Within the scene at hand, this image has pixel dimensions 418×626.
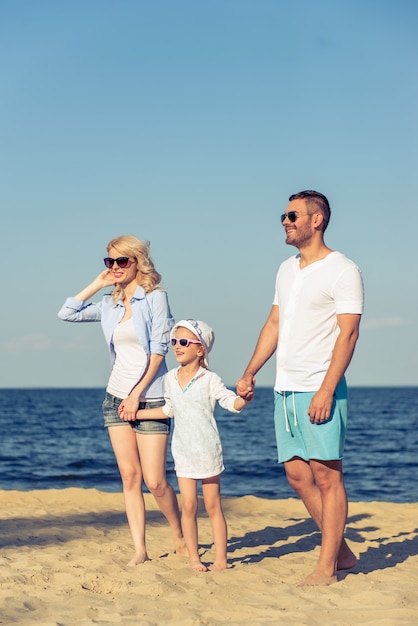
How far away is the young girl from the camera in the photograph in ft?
17.1

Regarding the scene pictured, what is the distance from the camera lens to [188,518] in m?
5.29

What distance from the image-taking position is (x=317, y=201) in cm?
489

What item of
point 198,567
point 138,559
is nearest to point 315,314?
point 198,567

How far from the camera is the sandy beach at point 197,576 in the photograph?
4293 millimetres

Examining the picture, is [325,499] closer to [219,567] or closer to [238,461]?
[219,567]

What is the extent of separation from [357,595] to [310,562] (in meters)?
1.48

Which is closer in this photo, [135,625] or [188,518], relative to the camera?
[135,625]

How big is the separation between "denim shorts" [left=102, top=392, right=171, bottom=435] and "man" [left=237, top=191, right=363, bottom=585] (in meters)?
0.77

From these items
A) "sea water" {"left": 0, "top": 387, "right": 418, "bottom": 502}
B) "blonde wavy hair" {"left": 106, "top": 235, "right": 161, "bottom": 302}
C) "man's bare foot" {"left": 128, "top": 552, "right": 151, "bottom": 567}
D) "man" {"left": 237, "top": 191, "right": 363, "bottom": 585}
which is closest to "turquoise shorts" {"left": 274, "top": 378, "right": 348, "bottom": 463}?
"man" {"left": 237, "top": 191, "right": 363, "bottom": 585}

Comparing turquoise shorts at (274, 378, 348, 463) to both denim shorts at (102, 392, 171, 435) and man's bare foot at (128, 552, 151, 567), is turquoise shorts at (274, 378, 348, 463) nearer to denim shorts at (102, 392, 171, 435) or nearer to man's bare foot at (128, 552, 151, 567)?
denim shorts at (102, 392, 171, 435)

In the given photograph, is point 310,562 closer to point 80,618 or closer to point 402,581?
point 402,581

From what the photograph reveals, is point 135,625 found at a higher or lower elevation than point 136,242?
lower

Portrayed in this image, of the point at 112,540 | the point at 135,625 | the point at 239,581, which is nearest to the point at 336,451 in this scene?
the point at 239,581

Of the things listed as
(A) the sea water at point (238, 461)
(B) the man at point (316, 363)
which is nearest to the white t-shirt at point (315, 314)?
(B) the man at point (316, 363)
